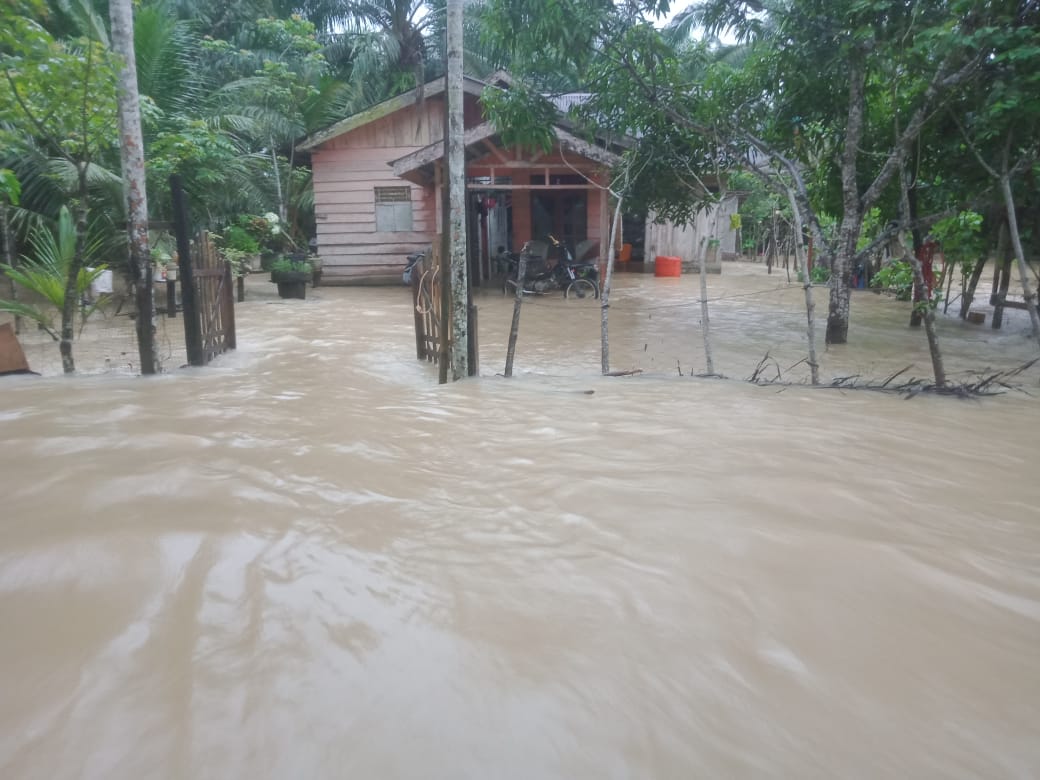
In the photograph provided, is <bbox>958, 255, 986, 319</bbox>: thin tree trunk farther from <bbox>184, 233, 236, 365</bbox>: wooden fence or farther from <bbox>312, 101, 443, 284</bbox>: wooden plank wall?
<bbox>312, 101, 443, 284</bbox>: wooden plank wall

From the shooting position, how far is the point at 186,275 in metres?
6.16

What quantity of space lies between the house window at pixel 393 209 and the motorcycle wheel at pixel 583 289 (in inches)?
168

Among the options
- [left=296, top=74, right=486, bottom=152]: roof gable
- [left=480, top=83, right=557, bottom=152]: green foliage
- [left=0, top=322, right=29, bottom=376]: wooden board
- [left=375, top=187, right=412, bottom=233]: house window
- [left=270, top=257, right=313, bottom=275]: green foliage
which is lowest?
[left=0, top=322, right=29, bottom=376]: wooden board

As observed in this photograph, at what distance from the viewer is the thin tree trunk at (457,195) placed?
576 cm

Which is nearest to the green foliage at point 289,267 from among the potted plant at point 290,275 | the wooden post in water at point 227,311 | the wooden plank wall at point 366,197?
the potted plant at point 290,275

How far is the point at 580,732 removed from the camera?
184cm

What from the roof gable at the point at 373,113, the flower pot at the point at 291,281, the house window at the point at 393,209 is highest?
the roof gable at the point at 373,113

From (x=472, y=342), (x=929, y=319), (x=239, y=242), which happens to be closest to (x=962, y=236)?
(x=929, y=319)

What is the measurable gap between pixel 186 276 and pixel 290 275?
6990 mm

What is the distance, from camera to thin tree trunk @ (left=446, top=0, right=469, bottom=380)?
576cm

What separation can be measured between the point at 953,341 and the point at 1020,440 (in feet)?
16.9

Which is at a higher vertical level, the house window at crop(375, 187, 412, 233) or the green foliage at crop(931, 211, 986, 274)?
the house window at crop(375, 187, 412, 233)

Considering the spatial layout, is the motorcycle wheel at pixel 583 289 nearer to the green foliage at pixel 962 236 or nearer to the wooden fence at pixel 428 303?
the green foliage at pixel 962 236

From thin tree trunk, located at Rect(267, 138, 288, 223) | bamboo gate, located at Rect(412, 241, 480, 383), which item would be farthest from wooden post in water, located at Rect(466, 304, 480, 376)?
thin tree trunk, located at Rect(267, 138, 288, 223)
